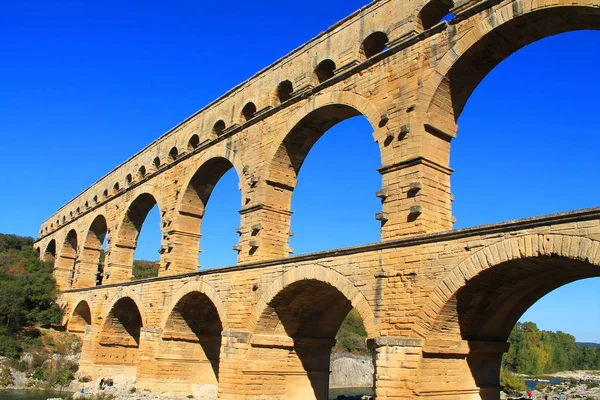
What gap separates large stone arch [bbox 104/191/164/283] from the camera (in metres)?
23.0

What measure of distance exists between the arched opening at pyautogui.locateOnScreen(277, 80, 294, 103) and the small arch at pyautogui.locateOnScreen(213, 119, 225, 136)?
10.7ft

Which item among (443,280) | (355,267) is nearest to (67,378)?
(355,267)

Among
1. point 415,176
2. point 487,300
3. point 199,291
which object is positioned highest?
point 415,176

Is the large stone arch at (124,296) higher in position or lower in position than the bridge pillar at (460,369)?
higher

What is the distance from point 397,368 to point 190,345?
951cm

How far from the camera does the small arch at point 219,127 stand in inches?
709

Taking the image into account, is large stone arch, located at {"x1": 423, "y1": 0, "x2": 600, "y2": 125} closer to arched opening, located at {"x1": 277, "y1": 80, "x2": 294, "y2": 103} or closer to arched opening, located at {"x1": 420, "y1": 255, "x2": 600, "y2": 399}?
arched opening, located at {"x1": 420, "y1": 255, "x2": 600, "y2": 399}

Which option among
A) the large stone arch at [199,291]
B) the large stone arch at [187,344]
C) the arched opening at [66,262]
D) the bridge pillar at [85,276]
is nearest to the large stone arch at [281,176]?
the large stone arch at [199,291]

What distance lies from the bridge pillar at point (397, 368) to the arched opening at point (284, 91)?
8240 millimetres

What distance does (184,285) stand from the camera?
15758 millimetres

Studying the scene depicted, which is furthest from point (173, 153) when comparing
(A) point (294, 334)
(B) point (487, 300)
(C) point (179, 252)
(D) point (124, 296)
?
(B) point (487, 300)

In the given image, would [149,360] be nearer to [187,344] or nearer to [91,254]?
[187,344]

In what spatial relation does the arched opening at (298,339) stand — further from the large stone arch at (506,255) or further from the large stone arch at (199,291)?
the large stone arch at (506,255)

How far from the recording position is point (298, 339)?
13.0 meters
